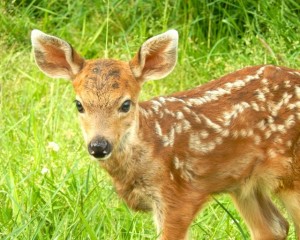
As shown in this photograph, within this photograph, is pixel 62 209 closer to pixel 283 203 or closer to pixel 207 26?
pixel 283 203

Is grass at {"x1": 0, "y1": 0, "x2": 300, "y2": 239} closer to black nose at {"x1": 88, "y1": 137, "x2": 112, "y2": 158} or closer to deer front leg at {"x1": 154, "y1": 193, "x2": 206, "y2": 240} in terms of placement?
deer front leg at {"x1": 154, "y1": 193, "x2": 206, "y2": 240}

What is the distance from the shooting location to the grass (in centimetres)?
693

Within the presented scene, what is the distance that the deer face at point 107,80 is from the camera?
6.48 metres

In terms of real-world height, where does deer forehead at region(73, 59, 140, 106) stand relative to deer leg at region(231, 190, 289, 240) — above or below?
above

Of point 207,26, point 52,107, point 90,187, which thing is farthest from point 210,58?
point 90,187

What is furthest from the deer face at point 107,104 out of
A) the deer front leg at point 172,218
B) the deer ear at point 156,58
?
the deer front leg at point 172,218

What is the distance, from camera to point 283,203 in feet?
23.4

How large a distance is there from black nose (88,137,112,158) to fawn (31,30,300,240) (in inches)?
7.8

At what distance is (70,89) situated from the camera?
363 inches

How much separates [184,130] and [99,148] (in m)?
0.72

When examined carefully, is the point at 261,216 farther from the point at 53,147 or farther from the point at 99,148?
the point at 99,148

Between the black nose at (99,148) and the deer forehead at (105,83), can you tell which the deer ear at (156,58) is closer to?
the deer forehead at (105,83)

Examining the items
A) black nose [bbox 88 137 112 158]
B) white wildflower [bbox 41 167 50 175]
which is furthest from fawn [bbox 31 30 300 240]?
white wildflower [bbox 41 167 50 175]

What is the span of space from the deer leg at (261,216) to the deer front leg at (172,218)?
59cm
